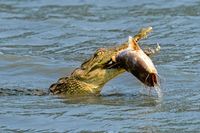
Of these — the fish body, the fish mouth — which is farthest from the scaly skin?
the fish mouth

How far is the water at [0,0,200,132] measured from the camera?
7.50 m

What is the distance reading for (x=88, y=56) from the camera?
40.2 feet

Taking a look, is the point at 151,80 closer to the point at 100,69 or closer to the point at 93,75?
the point at 100,69

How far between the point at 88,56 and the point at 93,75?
356 cm

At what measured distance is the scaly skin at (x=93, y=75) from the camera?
8.49 meters

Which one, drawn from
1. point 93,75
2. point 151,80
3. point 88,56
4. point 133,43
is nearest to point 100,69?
point 93,75

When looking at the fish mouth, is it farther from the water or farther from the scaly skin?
the scaly skin

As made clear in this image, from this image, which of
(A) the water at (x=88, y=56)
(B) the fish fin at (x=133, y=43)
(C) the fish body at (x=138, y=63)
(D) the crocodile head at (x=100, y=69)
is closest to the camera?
(A) the water at (x=88, y=56)

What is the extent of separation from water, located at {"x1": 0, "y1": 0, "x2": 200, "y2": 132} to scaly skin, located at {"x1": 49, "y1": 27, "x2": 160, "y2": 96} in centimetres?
16

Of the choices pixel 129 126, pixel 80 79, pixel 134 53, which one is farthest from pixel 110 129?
pixel 80 79

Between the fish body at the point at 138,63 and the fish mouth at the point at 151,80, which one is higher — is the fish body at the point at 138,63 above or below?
above

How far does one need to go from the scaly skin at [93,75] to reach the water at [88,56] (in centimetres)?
16

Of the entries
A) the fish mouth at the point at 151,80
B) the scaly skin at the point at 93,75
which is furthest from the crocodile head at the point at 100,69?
the fish mouth at the point at 151,80

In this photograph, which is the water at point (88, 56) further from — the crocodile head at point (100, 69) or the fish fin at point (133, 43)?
the fish fin at point (133, 43)
